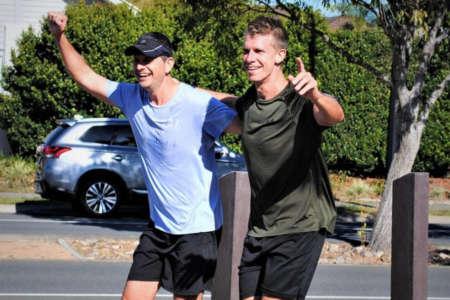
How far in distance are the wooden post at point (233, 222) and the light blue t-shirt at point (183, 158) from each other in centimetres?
95

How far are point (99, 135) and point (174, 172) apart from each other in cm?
1104

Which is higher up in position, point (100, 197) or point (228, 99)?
point (228, 99)

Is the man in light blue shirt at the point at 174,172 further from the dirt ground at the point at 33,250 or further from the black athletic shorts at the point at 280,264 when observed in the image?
the dirt ground at the point at 33,250

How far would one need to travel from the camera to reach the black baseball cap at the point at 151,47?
4.89 meters

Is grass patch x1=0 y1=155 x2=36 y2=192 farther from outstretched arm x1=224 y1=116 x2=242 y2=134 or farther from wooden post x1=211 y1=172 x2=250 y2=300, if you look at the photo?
outstretched arm x1=224 y1=116 x2=242 y2=134

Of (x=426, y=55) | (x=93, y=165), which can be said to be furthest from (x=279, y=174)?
(x=93, y=165)

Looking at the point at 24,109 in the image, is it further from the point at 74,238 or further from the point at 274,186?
the point at 274,186

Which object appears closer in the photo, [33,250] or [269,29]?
[269,29]

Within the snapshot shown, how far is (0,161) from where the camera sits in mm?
20125

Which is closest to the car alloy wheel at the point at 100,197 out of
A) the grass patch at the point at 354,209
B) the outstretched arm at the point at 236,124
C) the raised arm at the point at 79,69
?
the grass patch at the point at 354,209

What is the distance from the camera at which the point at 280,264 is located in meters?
4.43

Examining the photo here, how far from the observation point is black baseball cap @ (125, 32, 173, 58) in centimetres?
489

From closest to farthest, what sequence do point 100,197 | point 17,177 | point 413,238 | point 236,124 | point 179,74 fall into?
1. point 236,124
2. point 413,238
3. point 100,197
4. point 17,177
5. point 179,74

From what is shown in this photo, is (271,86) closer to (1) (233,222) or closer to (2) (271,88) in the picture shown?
(2) (271,88)
